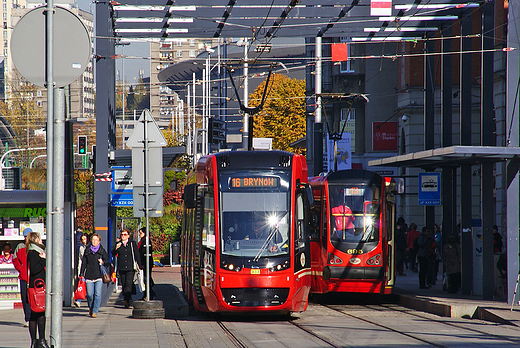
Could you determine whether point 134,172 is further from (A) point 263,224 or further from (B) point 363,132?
(B) point 363,132

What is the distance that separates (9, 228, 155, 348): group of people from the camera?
32.1ft

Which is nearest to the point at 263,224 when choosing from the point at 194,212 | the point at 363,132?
the point at 194,212

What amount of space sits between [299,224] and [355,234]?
3.90 m

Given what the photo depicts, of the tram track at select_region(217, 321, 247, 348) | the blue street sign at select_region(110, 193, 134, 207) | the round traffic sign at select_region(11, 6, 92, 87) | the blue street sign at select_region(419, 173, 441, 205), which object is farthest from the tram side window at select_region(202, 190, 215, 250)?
the blue street sign at select_region(419, 173, 441, 205)

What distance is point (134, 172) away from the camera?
14484 millimetres

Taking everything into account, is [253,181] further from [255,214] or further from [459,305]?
[459,305]

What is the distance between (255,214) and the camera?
14.3m

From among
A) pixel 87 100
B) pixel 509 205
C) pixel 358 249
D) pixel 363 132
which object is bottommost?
pixel 358 249

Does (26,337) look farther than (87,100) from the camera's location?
No

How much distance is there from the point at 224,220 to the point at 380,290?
5448mm

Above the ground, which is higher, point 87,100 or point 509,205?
point 87,100

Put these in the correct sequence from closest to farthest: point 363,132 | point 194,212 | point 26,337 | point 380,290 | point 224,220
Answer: point 26,337 < point 224,220 < point 194,212 < point 380,290 < point 363,132

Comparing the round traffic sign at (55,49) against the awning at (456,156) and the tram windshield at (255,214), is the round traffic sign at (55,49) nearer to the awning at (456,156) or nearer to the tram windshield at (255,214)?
the tram windshield at (255,214)

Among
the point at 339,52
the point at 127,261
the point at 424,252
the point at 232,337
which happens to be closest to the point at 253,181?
the point at 232,337
